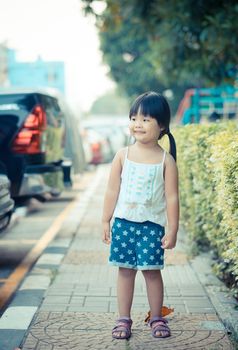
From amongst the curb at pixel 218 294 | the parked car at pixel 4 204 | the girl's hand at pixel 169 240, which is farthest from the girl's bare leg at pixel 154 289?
the parked car at pixel 4 204

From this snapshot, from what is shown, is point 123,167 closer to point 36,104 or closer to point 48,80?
point 36,104

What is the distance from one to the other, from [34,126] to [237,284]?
3.32m

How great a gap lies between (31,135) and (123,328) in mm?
3639

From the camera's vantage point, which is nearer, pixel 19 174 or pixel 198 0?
pixel 19 174

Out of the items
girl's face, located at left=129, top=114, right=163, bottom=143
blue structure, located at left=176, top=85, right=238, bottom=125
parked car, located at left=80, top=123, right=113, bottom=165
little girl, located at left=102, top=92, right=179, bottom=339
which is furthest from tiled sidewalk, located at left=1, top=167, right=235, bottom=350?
parked car, located at left=80, top=123, right=113, bottom=165

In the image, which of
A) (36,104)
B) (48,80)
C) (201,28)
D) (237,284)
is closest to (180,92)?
(201,28)

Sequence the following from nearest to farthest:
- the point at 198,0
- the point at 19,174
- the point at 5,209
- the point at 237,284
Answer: the point at 237,284, the point at 5,209, the point at 19,174, the point at 198,0

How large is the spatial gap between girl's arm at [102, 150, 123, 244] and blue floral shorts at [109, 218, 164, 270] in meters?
0.07

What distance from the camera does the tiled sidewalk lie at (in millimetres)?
4180

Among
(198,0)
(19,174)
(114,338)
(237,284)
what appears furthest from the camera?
(198,0)

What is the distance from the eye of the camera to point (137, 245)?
4238 millimetres

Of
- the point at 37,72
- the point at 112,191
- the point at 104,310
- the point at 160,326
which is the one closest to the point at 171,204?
the point at 112,191

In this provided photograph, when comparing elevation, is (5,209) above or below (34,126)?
below

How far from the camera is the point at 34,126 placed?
24.6 ft
